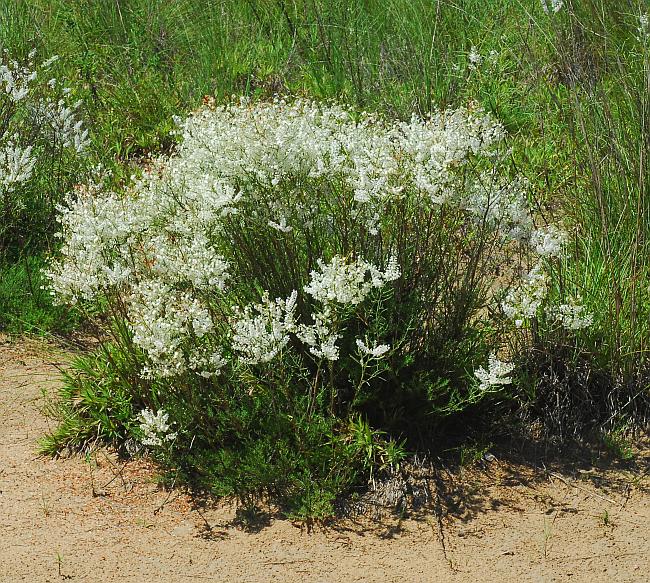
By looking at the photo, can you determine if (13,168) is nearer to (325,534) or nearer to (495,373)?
(325,534)

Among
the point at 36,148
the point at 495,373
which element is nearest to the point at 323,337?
the point at 495,373

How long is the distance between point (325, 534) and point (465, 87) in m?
4.07

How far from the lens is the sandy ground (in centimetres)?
379

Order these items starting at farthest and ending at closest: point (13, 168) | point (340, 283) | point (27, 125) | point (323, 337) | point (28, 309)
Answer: point (27, 125)
point (28, 309)
point (13, 168)
point (323, 337)
point (340, 283)

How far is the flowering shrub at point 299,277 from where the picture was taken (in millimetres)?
3877

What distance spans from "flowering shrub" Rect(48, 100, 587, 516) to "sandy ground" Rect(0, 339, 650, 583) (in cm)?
28

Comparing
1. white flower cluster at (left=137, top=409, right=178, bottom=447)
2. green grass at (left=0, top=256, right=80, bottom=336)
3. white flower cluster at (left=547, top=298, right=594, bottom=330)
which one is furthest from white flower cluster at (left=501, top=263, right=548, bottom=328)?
green grass at (left=0, top=256, right=80, bottom=336)

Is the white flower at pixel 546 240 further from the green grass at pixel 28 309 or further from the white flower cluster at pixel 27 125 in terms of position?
the white flower cluster at pixel 27 125

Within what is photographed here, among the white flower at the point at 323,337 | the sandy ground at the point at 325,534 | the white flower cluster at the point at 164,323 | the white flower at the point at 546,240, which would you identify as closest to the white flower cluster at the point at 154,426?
the white flower cluster at the point at 164,323

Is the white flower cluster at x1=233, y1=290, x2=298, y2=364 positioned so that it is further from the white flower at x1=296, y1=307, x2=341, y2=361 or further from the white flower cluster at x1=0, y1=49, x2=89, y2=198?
the white flower cluster at x1=0, y1=49, x2=89, y2=198

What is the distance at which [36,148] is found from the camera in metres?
6.76

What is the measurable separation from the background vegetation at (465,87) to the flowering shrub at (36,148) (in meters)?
0.09

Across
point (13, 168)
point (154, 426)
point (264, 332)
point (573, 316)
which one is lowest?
point (154, 426)

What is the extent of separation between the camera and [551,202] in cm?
620
